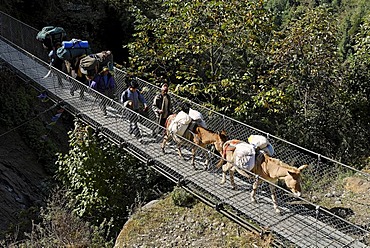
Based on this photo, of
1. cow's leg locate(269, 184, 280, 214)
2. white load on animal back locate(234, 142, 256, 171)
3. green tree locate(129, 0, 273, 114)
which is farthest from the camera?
green tree locate(129, 0, 273, 114)

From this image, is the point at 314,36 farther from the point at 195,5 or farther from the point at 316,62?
the point at 195,5

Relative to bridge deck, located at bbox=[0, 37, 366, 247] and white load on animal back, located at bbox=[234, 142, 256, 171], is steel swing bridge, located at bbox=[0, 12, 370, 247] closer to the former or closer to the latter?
bridge deck, located at bbox=[0, 37, 366, 247]

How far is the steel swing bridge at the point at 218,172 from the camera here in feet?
17.8

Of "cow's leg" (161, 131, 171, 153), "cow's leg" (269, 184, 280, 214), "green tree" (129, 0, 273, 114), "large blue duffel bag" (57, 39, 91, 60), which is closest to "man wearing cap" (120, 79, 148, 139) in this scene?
"cow's leg" (161, 131, 171, 153)

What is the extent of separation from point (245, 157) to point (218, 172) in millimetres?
1097

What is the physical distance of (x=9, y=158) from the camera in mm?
9336

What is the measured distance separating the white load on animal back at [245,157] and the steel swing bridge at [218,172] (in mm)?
324

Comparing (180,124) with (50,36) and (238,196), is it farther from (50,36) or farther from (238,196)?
(50,36)

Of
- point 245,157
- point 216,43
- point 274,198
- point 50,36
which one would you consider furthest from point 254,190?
point 50,36

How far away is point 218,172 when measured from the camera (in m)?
6.76

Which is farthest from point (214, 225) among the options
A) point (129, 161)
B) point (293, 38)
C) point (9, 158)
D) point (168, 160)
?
point (293, 38)

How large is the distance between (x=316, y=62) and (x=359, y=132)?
2344mm

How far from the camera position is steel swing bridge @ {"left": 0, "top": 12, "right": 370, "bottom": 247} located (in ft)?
17.8

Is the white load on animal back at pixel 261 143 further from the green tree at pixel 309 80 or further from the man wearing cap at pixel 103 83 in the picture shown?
the green tree at pixel 309 80
